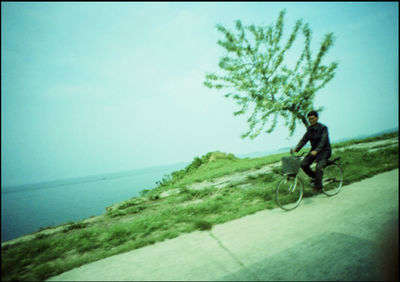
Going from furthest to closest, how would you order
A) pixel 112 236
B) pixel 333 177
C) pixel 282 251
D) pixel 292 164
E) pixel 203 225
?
1. pixel 333 177
2. pixel 292 164
3. pixel 112 236
4. pixel 203 225
5. pixel 282 251

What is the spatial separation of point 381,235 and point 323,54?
11708 millimetres

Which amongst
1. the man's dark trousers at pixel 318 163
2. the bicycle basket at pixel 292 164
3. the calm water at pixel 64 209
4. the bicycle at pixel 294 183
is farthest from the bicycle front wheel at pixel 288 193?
the calm water at pixel 64 209

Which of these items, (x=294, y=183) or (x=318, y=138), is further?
(x=318, y=138)

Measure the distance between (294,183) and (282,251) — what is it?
9.04 feet

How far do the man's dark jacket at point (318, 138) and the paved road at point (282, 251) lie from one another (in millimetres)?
1577

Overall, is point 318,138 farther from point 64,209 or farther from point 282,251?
point 64,209

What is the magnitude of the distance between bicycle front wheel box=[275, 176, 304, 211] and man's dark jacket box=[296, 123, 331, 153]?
1.16 m

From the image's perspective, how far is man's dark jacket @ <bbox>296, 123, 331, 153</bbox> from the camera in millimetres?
4969

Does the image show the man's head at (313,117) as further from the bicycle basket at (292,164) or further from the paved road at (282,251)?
the paved road at (282,251)

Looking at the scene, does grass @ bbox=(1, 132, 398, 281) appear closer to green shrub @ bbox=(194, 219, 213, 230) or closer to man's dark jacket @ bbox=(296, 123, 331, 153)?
green shrub @ bbox=(194, 219, 213, 230)

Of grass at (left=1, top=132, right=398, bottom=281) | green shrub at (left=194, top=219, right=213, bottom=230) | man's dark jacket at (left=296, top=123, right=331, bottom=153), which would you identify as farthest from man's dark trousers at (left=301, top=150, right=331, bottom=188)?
green shrub at (left=194, top=219, right=213, bottom=230)

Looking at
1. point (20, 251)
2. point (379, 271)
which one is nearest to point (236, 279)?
point (379, 271)

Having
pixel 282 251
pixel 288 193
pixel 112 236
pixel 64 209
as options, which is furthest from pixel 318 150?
pixel 64 209

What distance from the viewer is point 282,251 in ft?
8.97
